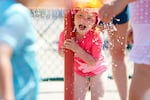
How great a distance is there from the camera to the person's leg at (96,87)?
9.64ft

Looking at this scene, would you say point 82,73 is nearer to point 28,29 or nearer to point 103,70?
point 103,70

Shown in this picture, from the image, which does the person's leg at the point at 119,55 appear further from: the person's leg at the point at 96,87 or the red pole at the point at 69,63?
the red pole at the point at 69,63

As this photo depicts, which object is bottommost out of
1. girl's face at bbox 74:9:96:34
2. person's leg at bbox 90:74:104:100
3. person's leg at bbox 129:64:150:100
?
person's leg at bbox 90:74:104:100

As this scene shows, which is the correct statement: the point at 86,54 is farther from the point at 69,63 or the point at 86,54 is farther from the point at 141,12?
the point at 141,12

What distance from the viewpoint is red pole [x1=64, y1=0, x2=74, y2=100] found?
107 inches

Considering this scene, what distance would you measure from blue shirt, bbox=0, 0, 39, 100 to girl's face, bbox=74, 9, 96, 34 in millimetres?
1085

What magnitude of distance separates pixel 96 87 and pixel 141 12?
0.83 meters

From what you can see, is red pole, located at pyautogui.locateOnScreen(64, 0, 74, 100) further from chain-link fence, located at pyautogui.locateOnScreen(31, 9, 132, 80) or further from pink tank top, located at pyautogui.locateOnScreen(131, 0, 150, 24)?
chain-link fence, located at pyautogui.locateOnScreen(31, 9, 132, 80)

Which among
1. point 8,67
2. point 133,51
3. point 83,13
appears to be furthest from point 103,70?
point 8,67

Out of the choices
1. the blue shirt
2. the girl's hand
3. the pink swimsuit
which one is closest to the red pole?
the girl's hand

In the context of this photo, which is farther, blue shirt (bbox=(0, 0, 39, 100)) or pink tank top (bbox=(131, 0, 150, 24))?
pink tank top (bbox=(131, 0, 150, 24))

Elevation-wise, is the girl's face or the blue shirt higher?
the girl's face

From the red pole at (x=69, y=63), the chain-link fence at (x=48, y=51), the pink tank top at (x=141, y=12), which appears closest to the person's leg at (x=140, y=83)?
the pink tank top at (x=141, y=12)

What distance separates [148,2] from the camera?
225cm
